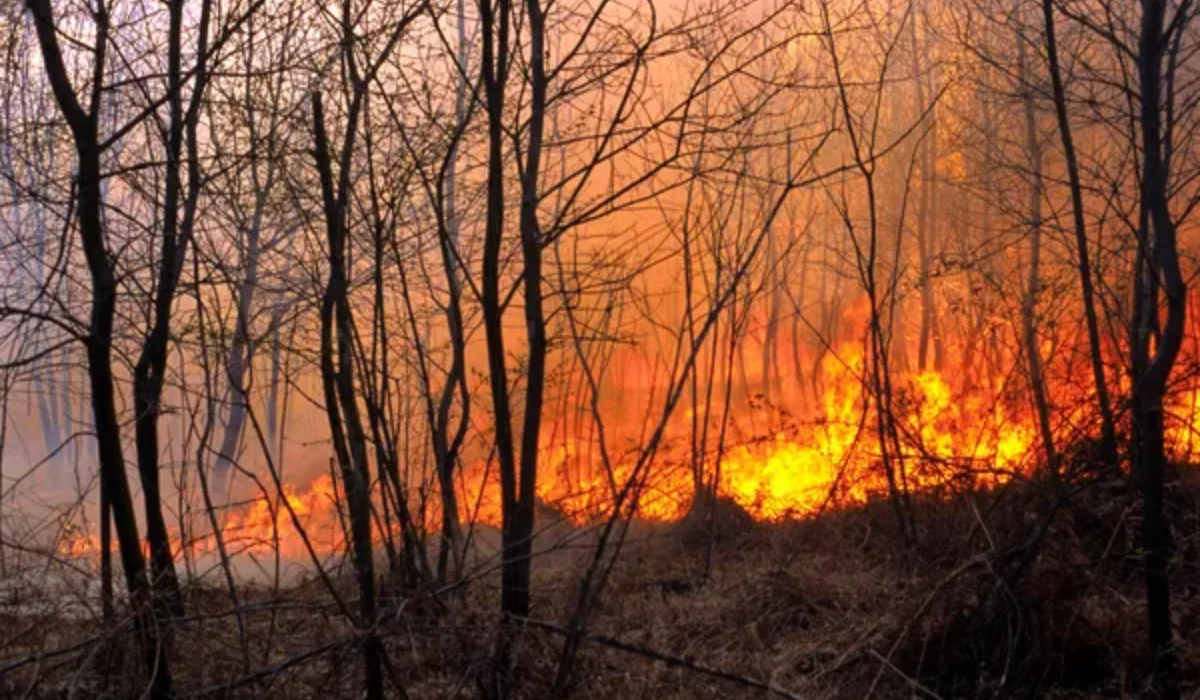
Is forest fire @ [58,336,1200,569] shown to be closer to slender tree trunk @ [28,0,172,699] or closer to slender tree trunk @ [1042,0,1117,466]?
slender tree trunk @ [1042,0,1117,466]

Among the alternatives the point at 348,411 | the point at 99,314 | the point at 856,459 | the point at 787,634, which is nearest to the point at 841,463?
the point at 856,459

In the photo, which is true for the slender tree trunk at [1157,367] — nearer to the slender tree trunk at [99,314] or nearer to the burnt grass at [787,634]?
the burnt grass at [787,634]

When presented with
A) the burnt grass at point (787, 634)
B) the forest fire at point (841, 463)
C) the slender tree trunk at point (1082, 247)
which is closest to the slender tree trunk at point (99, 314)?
the burnt grass at point (787, 634)

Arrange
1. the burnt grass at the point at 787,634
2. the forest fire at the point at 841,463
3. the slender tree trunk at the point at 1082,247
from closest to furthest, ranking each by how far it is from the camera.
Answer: the burnt grass at the point at 787,634
the slender tree trunk at the point at 1082,247
the forest fire at the point at 841,463

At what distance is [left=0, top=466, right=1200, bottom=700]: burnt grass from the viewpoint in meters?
4.59

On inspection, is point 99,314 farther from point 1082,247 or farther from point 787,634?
point 1082,247

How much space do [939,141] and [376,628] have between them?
58.7ft

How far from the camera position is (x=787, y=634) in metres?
6.74

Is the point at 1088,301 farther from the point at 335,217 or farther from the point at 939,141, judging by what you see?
the point at 939,141

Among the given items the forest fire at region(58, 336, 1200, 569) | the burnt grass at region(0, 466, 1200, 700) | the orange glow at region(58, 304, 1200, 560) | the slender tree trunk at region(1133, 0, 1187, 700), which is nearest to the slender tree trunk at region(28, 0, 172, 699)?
the burnt grass at region(0, 466, 1200, 700)

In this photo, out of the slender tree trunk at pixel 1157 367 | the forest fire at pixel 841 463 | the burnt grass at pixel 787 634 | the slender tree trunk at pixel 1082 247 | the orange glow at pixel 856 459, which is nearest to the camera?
the slender tree trunk at pixel 1157 367

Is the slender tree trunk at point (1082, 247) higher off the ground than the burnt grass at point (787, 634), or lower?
higher

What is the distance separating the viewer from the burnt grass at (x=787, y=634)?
181 inches

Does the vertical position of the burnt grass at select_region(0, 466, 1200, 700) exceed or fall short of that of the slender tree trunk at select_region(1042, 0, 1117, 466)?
it falls short
